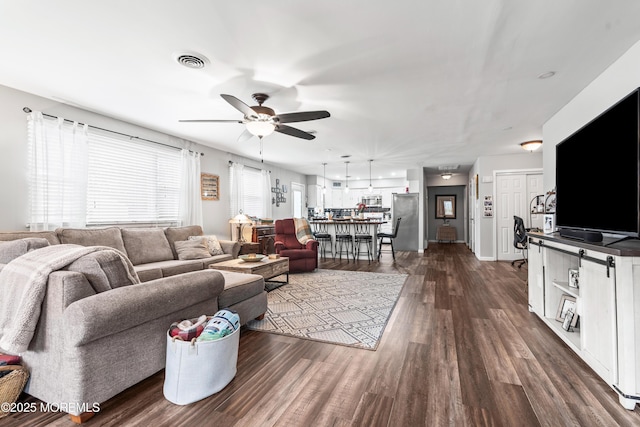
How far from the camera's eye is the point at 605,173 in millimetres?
2012

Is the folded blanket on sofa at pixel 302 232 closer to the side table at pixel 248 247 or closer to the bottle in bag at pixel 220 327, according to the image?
the side table at pixel 248 247

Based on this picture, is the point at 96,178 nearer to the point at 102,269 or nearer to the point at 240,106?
the point at 240,106

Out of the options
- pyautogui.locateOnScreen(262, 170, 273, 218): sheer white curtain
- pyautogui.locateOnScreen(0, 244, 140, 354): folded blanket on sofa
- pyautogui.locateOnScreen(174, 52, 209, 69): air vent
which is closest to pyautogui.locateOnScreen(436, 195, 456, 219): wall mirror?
pyautogui.locateOnScreen(262, 170, 273, 218): sheer white curtain

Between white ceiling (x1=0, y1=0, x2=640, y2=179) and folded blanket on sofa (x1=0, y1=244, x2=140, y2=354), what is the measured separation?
1.62 metres

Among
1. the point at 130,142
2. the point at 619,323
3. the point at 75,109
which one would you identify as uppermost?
the point at 75,109

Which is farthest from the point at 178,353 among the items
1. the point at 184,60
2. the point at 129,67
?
the point at 129,67

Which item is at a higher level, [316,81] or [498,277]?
[316,81]

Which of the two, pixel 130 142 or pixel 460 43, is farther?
pixel 130 142

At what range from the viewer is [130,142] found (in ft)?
14.2

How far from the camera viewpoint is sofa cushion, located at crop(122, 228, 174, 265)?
387cm

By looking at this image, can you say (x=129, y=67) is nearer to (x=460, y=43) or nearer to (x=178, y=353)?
(x=178, y=353)

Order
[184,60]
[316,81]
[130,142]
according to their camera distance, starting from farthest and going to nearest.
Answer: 1. [130,142]
2. [316,81]
3. [184,60]

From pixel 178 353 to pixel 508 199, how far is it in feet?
23.1

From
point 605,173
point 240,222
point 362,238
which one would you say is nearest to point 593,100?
point 605,173
